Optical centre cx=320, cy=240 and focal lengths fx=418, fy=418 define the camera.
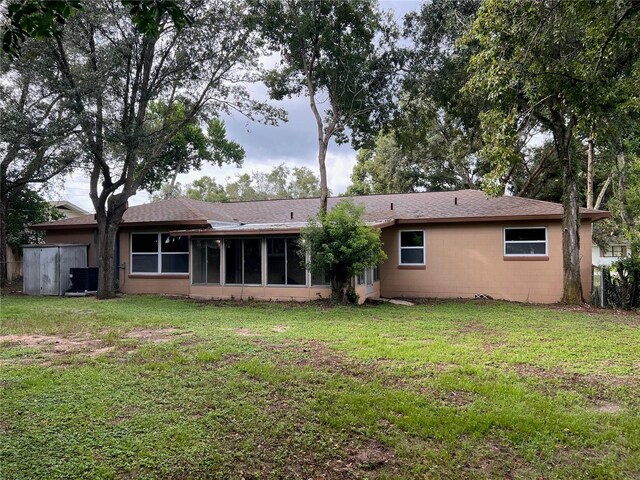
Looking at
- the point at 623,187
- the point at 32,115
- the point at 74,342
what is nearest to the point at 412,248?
the point at 74,342

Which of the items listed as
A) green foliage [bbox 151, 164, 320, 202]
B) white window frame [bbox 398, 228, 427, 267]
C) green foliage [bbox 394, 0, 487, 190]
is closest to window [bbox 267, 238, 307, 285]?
white window frame [bbox 398, 228, 427, 267]

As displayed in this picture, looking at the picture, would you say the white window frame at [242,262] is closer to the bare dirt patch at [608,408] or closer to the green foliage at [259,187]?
the bare dirt patch at [608,408]

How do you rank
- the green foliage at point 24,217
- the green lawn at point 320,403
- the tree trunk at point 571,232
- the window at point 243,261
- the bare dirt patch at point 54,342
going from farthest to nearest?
1. the green foliage at point 24,217
2. the window at point 243,261
3. the tree trunk at point 571,232
4. the bare dirt patch at point 54,342
5. the green lawn at point 320,403

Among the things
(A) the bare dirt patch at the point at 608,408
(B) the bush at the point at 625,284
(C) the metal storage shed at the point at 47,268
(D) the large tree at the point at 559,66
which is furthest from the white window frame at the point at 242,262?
(A) the bare dirt patch at the point at 608,408

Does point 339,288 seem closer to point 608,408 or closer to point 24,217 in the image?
point 608,408

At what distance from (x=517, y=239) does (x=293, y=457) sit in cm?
1188

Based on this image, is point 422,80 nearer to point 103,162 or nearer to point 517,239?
point 517,239

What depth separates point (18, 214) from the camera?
69.0ft

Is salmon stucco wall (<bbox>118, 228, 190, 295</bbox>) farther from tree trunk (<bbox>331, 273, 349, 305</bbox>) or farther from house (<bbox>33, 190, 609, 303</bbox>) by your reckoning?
tree trunk (<bbox>331, 273, 349, 305</bbox>)

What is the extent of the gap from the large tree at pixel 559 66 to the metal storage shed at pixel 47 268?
47.7 feet

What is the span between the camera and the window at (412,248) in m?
14.1

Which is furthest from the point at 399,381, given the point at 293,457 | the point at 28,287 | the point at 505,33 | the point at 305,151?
the point at 305,151

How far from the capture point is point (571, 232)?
1180cm

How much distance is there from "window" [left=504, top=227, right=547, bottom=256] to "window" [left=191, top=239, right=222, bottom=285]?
913cm
